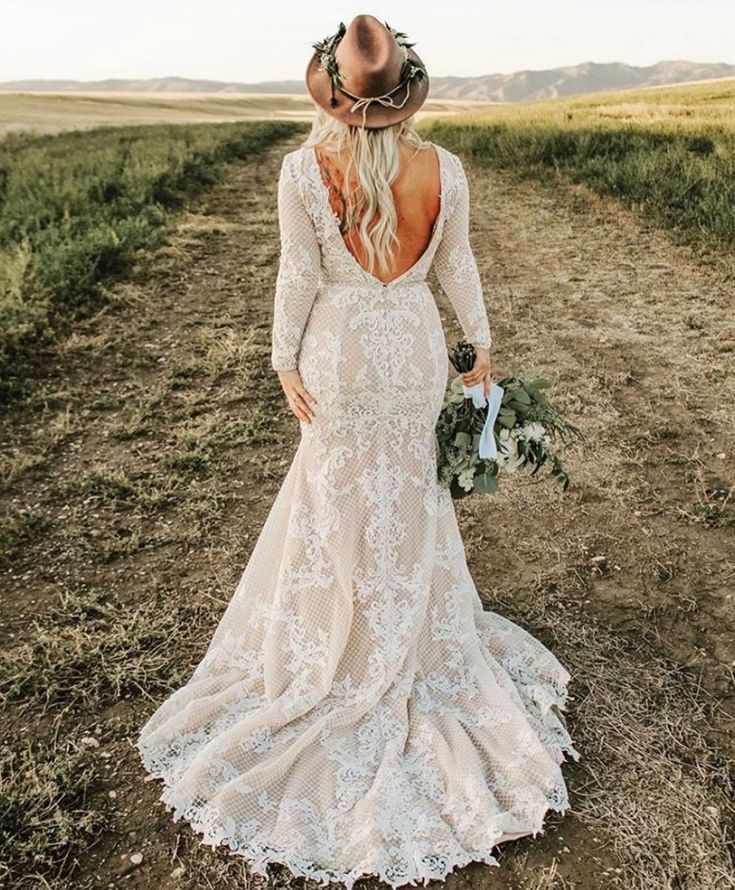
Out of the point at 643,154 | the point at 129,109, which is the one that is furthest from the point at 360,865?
the point at 129,109

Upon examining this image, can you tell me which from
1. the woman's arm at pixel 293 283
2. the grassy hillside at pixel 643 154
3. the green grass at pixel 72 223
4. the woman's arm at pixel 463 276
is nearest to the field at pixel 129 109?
the grassy hillside at pixel 643 154

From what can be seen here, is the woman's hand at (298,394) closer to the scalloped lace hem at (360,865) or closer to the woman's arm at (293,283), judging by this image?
the woman's arm at (293,283)

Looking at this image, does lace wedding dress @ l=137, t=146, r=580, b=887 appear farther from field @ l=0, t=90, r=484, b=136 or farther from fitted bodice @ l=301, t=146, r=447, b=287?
field @ l=0, t=90, r=484, b=136

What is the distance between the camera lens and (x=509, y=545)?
477 centimetres

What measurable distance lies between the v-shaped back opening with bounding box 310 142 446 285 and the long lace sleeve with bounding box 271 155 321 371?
0.08m

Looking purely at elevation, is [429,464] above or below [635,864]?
above

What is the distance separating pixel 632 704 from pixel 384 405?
170 centimetres

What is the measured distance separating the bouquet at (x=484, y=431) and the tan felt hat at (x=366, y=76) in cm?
98

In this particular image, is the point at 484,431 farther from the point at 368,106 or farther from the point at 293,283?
the point at 368,106

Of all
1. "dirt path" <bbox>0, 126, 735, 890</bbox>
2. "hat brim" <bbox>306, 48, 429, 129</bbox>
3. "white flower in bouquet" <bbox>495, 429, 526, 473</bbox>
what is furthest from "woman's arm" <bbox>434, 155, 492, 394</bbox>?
"dirt path" <bbox>0, 126, 735, 890</bbox>

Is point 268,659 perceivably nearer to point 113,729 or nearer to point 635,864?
point 113,729

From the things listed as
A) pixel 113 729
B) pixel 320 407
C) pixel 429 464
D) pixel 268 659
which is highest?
pixel 320 407

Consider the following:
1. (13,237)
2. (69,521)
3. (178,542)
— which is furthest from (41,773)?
(13,237)

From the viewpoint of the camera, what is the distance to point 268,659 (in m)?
3.40
